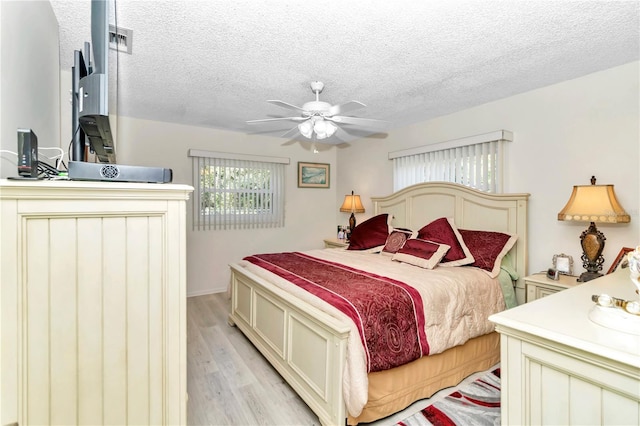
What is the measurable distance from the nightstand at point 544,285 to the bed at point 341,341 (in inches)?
13.2

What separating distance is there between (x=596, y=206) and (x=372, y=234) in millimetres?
2070

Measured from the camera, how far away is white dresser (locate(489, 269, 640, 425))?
0.93 metres

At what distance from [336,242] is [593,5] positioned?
3.60 m

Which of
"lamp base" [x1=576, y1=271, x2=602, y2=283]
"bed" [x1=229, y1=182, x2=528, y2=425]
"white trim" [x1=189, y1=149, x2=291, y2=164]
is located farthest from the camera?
"white trim" [x1=189, y1=149, x2=291, y2=164]

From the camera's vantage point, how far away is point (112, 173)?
982 mm

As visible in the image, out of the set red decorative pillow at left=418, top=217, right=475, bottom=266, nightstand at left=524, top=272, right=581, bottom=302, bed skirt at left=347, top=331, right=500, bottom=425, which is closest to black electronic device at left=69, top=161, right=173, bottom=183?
bed skirt at left=347, top=331, right=500, bottom=425

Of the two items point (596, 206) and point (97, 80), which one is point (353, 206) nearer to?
point (596, 206)

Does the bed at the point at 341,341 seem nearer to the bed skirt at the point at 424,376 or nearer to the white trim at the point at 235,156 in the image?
the bed skirt at the point at 424,376

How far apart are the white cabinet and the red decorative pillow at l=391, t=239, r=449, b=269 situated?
2209mm

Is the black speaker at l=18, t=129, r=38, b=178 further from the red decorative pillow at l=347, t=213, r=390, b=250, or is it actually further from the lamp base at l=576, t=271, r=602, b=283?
the lamp base at l=576, t=271, r=602, b=283

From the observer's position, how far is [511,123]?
3082 millimetres

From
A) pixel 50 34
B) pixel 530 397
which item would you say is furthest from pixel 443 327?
pixel 50 34

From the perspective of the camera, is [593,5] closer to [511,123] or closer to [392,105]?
[511,123]

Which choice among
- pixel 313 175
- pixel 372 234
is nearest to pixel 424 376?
pixel 372 234
